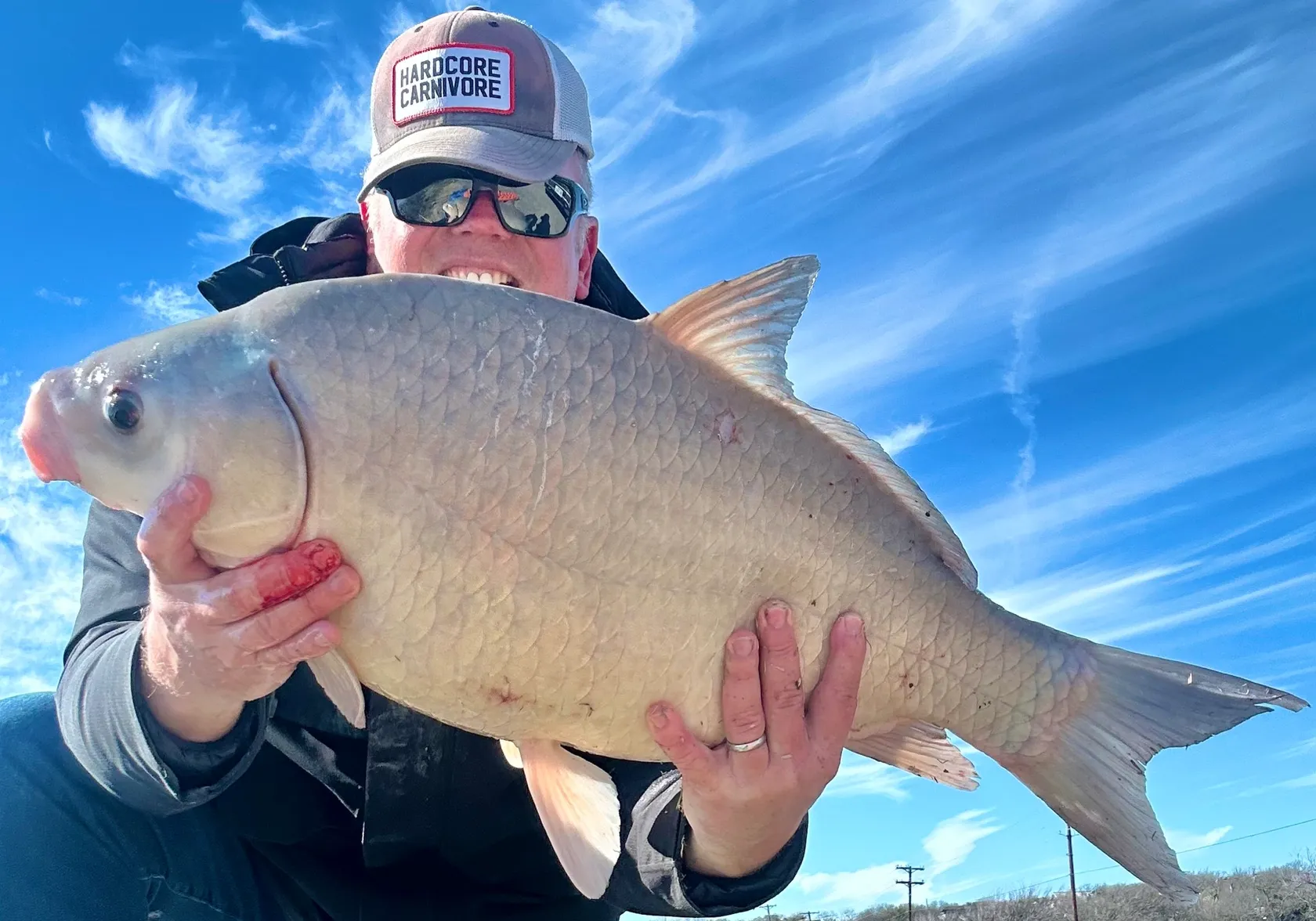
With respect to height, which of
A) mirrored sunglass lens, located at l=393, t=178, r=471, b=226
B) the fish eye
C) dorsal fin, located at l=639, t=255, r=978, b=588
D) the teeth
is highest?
mirrored sunglass lens, located at l=393, t=178, r=471, b=226

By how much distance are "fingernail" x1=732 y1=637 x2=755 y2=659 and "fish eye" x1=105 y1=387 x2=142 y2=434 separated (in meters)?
1.05

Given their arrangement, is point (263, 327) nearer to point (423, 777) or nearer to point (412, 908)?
point (423, 777)

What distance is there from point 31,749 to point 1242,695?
2732 millimetres

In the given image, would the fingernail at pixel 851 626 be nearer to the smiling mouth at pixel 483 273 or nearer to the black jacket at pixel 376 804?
the black jacket at pixel 376 804

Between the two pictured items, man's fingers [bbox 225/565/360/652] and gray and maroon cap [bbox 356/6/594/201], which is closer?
man's fingers [bbox 225/565/360/652]

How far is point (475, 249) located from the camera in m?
3.06

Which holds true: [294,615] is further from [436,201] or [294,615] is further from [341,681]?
[436,201]

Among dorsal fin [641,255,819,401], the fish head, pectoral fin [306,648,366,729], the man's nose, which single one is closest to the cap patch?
the man's nose

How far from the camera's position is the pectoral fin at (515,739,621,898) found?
6.48ft

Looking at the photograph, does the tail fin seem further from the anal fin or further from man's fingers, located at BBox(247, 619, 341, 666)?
man's fingers, located at BBox(247, 619, 341, 666)

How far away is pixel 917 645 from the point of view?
2.02 metres

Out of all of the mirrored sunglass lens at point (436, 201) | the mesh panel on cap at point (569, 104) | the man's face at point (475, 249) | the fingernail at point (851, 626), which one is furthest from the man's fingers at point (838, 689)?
the mesh panel on cap at point (569, 104)

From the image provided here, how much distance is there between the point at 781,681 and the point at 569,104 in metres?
2.05

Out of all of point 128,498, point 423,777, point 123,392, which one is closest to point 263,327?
point 123,392
